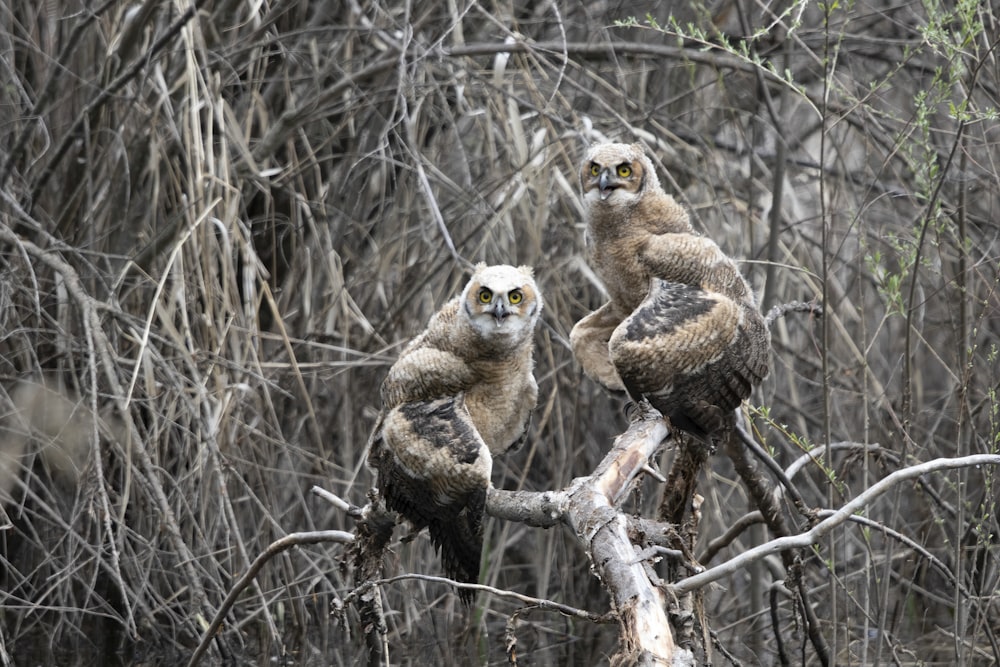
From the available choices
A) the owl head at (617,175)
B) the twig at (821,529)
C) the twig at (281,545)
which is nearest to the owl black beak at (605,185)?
the owl head at (617,175)

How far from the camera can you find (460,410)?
305 centimetres

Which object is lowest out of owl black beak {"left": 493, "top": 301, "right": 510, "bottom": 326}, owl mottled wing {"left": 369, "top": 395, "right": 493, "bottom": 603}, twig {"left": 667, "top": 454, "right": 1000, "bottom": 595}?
owl mottled wing {"left": 369, "top": 395, "right": 493, "bottom": 603}

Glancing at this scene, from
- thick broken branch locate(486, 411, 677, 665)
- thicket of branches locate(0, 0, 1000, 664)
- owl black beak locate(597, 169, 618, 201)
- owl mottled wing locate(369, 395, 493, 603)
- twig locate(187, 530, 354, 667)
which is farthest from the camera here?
thicket of branches locate(0, 0, 1000, 664)

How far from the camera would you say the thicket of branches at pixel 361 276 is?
4516mm

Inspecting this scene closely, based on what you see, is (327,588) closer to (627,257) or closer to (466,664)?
(466,664)

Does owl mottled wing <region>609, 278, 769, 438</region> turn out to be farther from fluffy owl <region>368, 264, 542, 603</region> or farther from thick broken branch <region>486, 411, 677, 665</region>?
fluffy owl <region>368, 264, 542, 603</region>

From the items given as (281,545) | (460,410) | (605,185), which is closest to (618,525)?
(460,410)

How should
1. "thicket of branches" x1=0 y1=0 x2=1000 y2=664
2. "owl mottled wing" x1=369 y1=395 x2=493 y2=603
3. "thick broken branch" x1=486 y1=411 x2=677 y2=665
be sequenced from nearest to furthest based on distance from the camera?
"thick broken branch" x1=486 y1=411 x2=677 y2=665, "owl mottled wing" x1=369 y1=395 x2=493 y2=603, "thicket of branches" x1=0 y1=0 x2=1000 y2=664

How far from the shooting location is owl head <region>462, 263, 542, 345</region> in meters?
3.04

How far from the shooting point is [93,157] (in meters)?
5.31

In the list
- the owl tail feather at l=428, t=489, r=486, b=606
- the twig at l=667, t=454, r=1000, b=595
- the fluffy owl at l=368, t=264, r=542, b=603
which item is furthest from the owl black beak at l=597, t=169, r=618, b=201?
the twig at l=667, t=454, r=1000, b=595

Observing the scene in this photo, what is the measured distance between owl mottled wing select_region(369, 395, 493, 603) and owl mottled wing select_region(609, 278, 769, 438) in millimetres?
490

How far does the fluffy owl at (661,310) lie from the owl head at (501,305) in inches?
9.9

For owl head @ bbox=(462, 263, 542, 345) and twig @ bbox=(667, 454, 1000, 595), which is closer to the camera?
twig @ bbox=(667, 454, 1000, 595)
